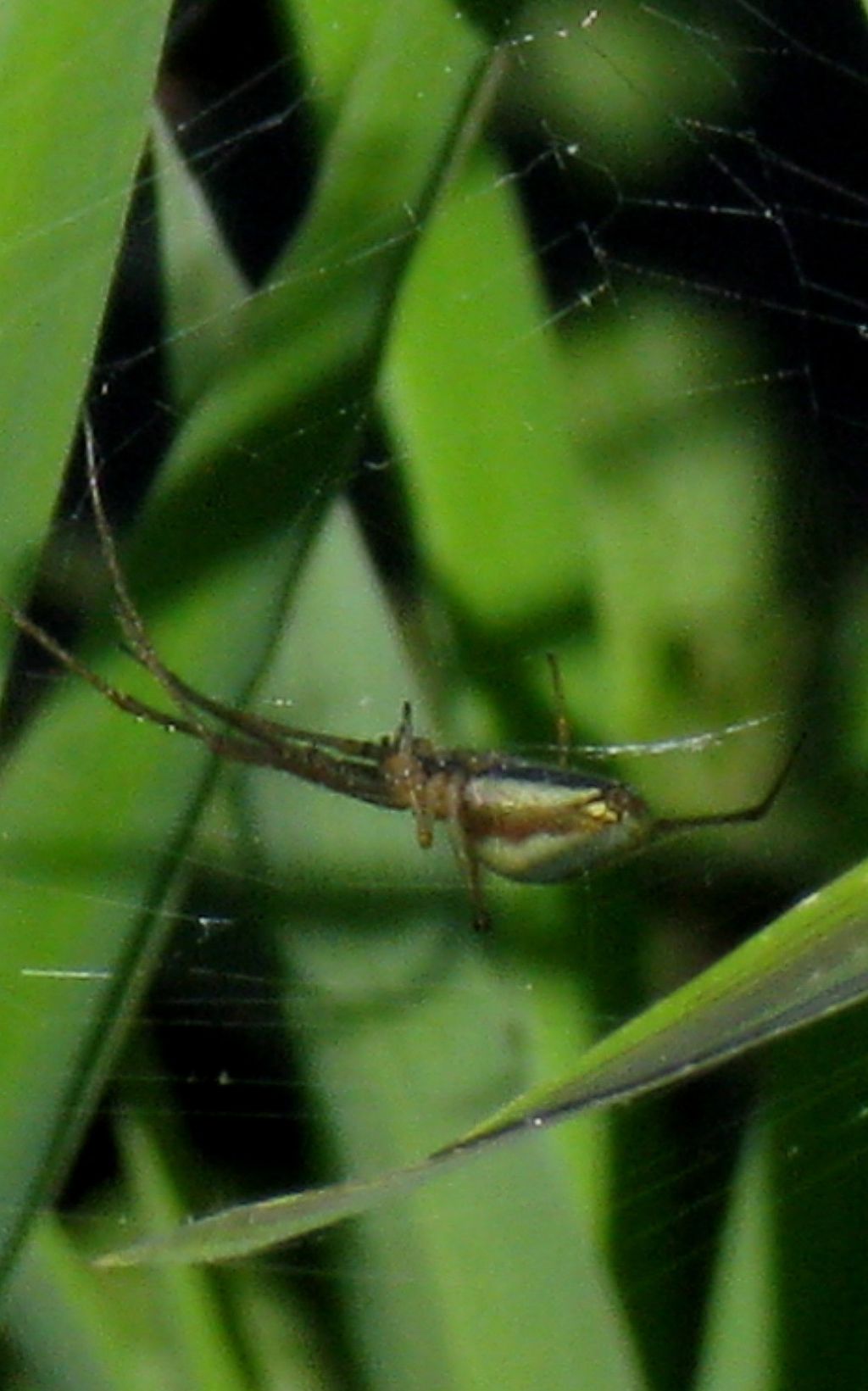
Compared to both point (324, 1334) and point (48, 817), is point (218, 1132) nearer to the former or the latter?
point (324, 1334)

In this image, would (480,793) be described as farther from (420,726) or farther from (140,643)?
(140,643)

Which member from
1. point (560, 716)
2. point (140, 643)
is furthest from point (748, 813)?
point (140, 643)

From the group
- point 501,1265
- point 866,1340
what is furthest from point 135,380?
point 866,1340

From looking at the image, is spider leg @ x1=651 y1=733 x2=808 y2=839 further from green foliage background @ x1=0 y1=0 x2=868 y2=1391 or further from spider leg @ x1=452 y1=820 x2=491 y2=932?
spider leg @ x1=452 y1=820 x2=491 y2=932

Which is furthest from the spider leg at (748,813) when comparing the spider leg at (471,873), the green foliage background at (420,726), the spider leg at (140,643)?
the spider leg at (140,643)

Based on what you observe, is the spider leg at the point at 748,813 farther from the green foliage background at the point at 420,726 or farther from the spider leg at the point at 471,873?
the spider leg at the point at 471,873
